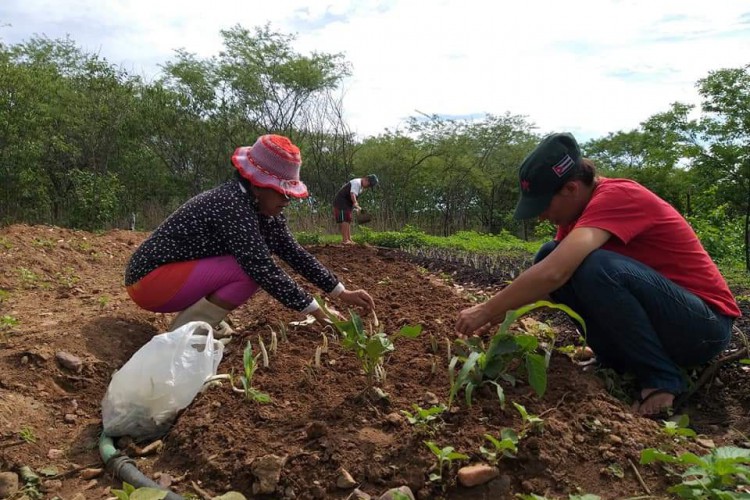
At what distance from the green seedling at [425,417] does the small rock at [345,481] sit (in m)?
0.26

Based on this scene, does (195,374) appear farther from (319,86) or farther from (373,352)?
(319,86)

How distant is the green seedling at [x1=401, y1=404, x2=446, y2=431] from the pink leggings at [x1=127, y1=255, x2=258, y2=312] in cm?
139

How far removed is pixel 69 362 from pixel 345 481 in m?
1.69

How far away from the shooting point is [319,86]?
1741cm

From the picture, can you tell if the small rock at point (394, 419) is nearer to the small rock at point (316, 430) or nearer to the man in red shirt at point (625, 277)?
the small rock at point (316, 430)

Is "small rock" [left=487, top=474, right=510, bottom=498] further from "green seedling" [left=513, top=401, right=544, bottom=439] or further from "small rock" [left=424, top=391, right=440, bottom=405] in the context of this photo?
"small rock" [left=424, top=391, right=440, bottom=405]

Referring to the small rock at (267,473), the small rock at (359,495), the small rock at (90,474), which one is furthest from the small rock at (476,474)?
the small rock at (90,474)

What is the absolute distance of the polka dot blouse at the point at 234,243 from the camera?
8.29 feet

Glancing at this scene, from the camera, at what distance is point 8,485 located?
5.24 feet

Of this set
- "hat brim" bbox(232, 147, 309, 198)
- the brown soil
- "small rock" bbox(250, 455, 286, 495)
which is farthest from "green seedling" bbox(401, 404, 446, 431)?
"hat brim" bbox(232, 147, 309, 198)

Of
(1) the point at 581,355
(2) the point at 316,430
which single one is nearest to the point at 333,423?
(2) the point at 316,430

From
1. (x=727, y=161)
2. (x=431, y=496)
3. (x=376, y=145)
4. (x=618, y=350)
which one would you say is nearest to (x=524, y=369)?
(x=618, y=350)

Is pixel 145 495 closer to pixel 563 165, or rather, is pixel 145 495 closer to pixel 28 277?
pixel 563 165

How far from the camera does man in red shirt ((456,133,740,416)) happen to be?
6.55 ft
